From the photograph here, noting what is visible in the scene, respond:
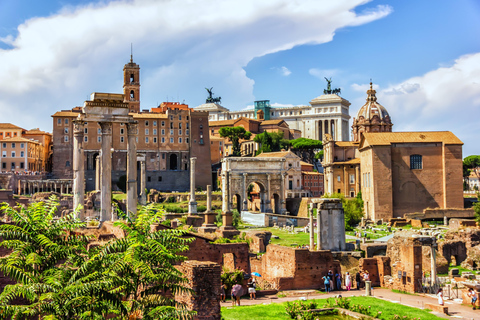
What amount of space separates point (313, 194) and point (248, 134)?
29311 millimetres

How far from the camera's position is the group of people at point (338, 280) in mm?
22719

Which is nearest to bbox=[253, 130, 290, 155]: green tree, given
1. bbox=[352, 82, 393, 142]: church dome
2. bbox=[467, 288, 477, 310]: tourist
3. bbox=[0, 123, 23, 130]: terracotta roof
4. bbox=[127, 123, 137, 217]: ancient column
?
bbox=[352, 82, 393, 142]: church dome

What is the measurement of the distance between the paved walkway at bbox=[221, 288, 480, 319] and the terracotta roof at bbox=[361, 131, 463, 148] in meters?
39.4

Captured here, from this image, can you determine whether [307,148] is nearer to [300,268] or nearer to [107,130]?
[107,130]

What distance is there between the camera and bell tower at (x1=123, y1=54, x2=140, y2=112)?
9406 cm

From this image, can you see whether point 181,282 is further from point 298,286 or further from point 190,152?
point 190,152

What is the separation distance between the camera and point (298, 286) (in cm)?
2288

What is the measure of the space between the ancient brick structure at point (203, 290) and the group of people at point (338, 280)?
471 inches

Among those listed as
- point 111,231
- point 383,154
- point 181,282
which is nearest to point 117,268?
point 181,282

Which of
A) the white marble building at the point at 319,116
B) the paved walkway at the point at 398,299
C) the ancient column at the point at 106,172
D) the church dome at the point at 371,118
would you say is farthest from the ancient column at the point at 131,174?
the white marble building at the point at 319,116

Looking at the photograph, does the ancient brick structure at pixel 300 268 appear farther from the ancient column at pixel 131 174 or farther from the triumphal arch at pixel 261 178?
the triumphal arch at pixel 261 178

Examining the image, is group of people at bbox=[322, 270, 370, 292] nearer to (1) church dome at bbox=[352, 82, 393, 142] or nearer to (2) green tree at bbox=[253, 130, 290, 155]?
(1) church dome at bbox=[352, 82, 393, 142]

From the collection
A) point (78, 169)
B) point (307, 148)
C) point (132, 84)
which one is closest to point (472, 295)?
point (78, 169)

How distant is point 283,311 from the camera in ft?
57.1
